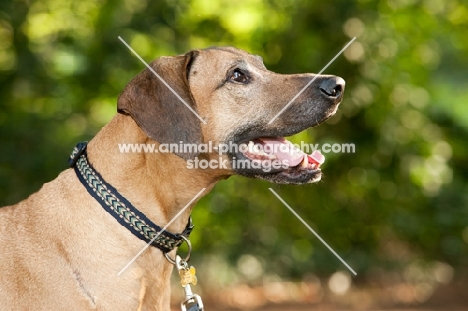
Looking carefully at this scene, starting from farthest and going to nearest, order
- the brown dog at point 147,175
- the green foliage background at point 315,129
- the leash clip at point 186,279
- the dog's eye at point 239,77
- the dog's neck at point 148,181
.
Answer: the green foliage background at point 315,129, the dog's eye at point 239,77, the leash clip at point 186,279, the dog's neck at point 148,181, the brown dog at point 147,175

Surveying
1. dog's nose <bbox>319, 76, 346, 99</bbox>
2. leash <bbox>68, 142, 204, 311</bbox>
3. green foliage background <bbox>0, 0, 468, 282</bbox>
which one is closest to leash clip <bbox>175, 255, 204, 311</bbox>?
leash <bbox>68, 142, 204, 311</bbox>

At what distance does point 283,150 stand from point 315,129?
4.92 m

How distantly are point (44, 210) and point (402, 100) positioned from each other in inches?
238

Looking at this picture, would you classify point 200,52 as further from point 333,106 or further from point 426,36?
point 426,36

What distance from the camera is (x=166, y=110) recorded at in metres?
3.71

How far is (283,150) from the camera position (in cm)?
416

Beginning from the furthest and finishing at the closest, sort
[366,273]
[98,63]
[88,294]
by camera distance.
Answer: [366,273]
[98,63]
[88,294]

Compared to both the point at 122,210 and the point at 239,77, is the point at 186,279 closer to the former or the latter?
the point at 122,210

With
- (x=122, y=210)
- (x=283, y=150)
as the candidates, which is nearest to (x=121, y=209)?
(x=122, y=210)

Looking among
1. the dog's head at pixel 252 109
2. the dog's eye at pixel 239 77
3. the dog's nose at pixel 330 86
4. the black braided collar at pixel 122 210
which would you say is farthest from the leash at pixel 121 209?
the dog's nose at pixel 330 86

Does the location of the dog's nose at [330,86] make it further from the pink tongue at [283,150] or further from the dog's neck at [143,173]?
the dog's neck at [143,173]

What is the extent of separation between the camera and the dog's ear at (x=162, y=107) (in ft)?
11.9

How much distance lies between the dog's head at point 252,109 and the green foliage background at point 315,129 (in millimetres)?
4119

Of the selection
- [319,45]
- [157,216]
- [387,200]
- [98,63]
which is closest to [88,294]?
[157,216]
